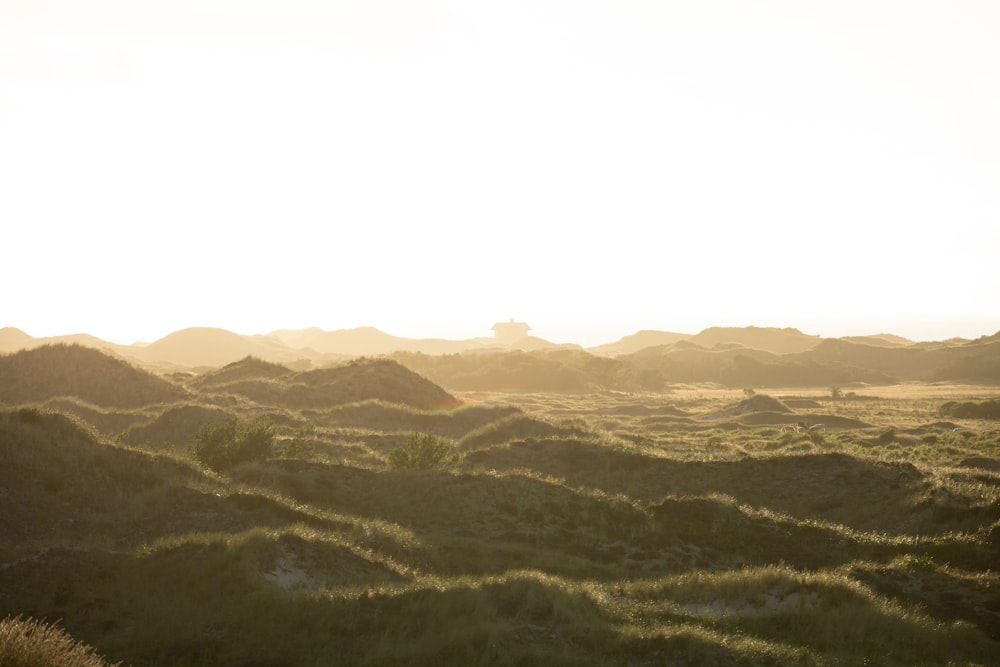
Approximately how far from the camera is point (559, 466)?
3512 cm

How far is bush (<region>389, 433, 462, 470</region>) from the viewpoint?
32.0 m

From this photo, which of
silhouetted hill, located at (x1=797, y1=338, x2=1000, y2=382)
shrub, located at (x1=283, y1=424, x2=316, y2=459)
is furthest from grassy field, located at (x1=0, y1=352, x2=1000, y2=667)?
silhouetted hill, located at (x1=797, y1=338, x2=1000, y2=382)

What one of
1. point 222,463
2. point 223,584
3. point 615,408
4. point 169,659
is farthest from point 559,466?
point 615,408

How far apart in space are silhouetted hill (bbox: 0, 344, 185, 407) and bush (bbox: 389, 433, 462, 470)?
25.2m

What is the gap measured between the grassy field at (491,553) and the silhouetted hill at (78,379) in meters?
8.57

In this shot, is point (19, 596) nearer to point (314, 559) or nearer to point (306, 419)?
point (314, 559)

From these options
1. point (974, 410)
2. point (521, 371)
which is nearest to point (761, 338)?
point (521, 371)

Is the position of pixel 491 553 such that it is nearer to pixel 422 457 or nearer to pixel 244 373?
pixel 422 457

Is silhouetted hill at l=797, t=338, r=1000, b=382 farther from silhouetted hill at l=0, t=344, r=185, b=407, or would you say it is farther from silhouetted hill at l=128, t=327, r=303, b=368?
silhouetted hill at l=128, t=327, r=303, b=368

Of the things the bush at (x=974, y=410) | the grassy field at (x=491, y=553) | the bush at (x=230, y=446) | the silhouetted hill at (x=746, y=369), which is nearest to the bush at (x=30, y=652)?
the grassy field at (x=491, y=553)

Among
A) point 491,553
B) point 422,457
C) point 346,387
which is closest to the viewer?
point 491,553

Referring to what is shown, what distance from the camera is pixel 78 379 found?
51.7 metres

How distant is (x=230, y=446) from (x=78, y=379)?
1091 inches

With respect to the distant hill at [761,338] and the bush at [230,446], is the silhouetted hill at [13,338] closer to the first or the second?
the distant hill at [761,338]
